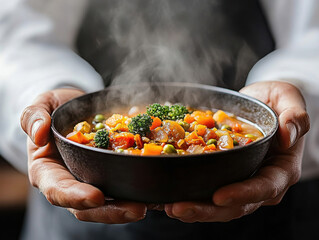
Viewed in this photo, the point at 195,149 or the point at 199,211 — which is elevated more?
the point at 195,149

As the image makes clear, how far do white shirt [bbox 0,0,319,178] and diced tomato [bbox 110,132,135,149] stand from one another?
3.62 ft

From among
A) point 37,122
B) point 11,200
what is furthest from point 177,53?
point 11,200

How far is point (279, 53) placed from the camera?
329 centimetres

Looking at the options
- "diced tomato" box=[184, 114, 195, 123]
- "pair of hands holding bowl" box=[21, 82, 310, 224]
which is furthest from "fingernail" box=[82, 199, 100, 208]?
"diced tomato" box=[184, 114, 195, 123]

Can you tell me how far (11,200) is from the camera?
14.5 feet

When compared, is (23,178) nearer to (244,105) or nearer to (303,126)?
(244,105)

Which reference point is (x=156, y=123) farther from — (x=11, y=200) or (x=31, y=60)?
(x=11, y=200)

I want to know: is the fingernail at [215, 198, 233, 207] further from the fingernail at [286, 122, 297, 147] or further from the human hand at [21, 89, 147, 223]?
the fingernail at [286, 122, 297, 147]

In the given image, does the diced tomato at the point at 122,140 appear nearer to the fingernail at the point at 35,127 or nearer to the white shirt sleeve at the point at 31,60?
the fingernail at the point at 35,127

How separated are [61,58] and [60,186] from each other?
1794 mm

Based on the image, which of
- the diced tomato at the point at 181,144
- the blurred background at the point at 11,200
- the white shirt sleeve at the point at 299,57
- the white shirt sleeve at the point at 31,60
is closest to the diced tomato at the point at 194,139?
the diced tomato at the point at 181,144

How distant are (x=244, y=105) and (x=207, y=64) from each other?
3.59ft

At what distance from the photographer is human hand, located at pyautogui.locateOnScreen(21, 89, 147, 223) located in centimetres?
160

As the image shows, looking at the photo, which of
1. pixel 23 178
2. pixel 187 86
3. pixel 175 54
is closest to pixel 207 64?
pixel 175 54
